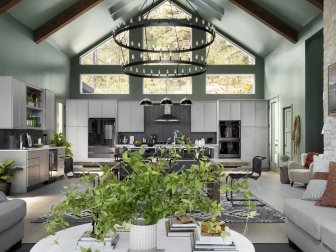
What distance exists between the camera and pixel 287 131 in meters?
11.2

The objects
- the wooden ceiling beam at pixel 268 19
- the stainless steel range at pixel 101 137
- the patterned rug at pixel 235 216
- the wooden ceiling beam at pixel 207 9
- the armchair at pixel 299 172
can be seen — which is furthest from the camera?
the stainless steel range at pixel 101 137

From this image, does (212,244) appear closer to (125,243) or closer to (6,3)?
(125,243)

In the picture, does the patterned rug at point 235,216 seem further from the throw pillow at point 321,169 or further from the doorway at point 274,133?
the doorway at point 274,133

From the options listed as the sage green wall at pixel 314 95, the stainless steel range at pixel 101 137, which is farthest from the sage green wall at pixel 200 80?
the sage green wall at pixel 314 95

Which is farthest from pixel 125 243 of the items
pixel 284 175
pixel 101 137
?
pixel 101 137

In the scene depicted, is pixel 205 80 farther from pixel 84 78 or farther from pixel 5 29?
pixel 5 29

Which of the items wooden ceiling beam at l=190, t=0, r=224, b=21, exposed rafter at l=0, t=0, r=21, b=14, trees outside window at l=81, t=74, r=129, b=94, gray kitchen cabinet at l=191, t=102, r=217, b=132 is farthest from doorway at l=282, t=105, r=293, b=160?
exposed rafter at l=0, t=0, r=21, b=14

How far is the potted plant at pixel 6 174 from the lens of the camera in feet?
25.0

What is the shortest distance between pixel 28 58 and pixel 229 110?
21.1ft

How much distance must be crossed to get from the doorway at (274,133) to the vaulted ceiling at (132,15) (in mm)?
1724

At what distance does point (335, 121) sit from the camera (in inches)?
259

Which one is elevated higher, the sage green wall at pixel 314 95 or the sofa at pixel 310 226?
the sage green wall at pixel 314 95

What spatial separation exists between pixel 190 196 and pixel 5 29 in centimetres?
765

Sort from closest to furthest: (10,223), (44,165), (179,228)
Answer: (179,228)
(10,223)
(44,165)
